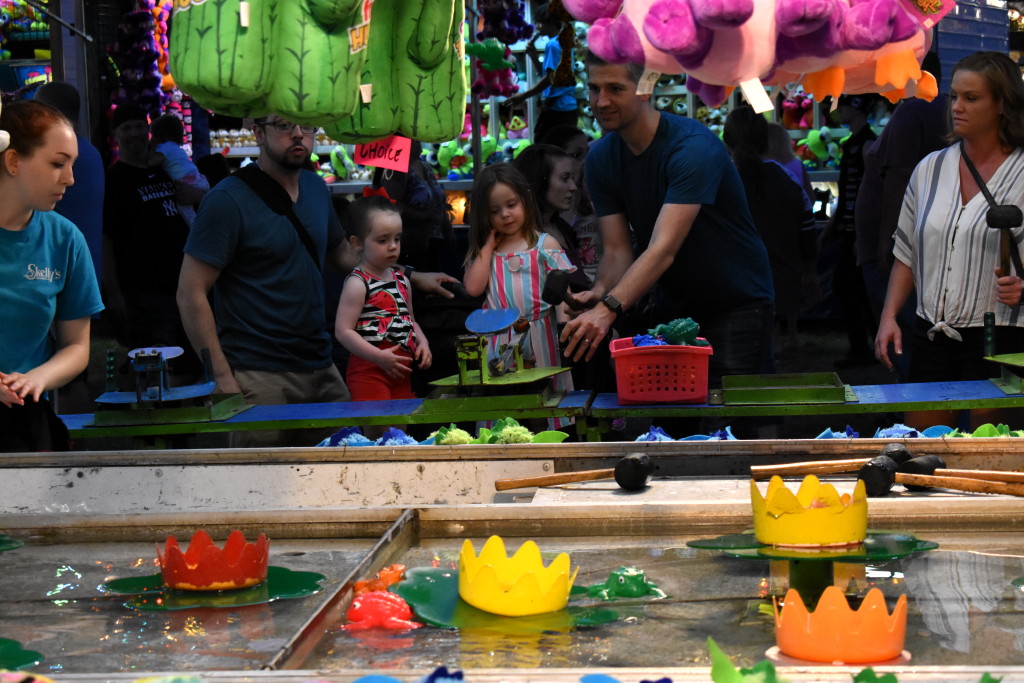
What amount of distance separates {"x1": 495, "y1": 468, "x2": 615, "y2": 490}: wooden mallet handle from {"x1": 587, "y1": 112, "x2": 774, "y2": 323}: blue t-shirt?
1.56 m

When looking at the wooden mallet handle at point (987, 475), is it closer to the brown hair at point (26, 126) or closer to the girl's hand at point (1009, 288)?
the girl's hand at point (1009, 288)

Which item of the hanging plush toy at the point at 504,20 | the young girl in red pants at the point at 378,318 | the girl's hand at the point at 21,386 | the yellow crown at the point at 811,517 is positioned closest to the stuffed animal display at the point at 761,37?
Result: the yellow crown at the point at 811,517

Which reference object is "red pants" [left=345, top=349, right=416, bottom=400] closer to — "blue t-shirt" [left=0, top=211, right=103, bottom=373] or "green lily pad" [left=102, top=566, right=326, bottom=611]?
"blue t-shirt" [left=0, top=211, right=103, bottom=373]

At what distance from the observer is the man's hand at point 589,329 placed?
3949 millimetres

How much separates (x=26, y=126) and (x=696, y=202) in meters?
1.94

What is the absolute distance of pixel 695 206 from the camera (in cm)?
393

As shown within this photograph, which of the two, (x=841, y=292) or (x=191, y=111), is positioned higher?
(x=191, y=111)

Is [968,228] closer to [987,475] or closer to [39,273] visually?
[987,475]

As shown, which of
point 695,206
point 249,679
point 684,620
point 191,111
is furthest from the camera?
point 191,111

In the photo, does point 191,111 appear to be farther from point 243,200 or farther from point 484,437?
point 484,437

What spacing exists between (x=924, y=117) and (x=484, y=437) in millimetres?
2876

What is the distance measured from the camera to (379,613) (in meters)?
1.70

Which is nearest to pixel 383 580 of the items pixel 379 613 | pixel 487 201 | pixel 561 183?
pixel 379 613

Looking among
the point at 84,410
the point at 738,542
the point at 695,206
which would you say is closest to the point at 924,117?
the point at 695,206
